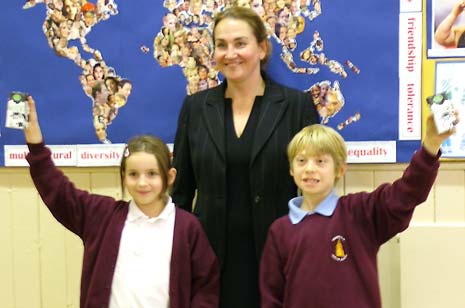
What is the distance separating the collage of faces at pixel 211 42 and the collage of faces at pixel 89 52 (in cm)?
21

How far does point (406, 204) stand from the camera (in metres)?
1.34

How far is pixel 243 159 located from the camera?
5.46 ft

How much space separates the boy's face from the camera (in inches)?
56.7

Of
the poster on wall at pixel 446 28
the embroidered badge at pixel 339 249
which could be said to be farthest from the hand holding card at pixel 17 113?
the poster on wall at pixel 446 28

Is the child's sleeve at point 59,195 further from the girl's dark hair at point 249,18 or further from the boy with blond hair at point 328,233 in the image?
the girl's dark hair at point 249,18

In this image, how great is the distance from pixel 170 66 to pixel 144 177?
633mm

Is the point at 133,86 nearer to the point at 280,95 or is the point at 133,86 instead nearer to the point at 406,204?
the point at 280,95

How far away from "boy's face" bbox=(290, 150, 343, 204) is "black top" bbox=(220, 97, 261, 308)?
0.24 metres

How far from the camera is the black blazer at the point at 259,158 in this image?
1.65 meters

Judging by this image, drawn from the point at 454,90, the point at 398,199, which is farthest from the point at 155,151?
the point at 454,90

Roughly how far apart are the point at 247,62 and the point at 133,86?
58cm

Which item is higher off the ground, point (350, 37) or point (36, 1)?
point (36, 1)

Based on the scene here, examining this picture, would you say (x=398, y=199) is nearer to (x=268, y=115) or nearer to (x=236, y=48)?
(x=268, y=115)

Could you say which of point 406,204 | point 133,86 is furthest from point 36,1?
point 406,204
